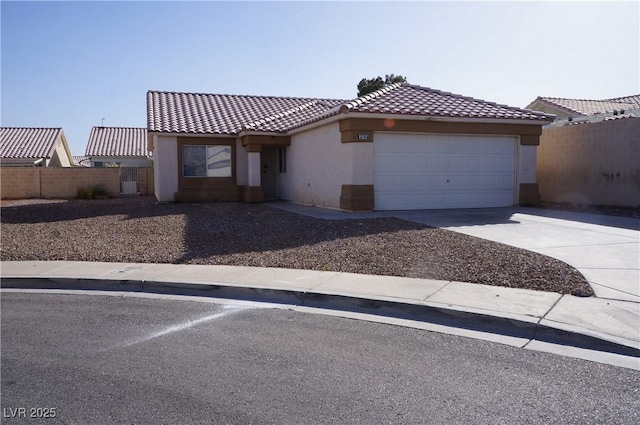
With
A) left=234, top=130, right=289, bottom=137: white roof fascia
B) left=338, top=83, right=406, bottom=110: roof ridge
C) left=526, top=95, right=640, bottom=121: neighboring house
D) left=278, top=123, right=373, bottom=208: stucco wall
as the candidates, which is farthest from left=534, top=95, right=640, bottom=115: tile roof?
left=234, top=130, right=289, bottom=137: white roof fascia

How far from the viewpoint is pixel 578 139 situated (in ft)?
65.3

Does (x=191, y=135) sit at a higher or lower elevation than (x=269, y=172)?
Result: higher

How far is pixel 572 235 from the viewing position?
467 inches

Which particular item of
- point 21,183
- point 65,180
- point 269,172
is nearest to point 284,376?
point 269,172

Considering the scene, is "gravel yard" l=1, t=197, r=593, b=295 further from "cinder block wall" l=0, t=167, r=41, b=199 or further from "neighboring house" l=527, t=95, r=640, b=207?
"cinder block wall" l=0, t=167, r=41, b=199

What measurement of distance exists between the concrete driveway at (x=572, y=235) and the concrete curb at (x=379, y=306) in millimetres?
1750

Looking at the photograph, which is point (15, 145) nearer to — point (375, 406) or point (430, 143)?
point (430, 143)

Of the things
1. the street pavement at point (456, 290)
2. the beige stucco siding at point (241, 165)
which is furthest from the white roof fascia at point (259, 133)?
the street pavement at point (456, 290)

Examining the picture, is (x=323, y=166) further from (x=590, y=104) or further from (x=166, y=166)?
(x=590, y=104)

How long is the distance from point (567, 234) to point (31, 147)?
38.5m

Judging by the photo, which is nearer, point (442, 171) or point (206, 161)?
point (442, 171)

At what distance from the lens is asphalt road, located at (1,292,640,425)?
4.14 m

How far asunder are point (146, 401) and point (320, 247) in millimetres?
6835

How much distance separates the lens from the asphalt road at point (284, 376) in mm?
4141
